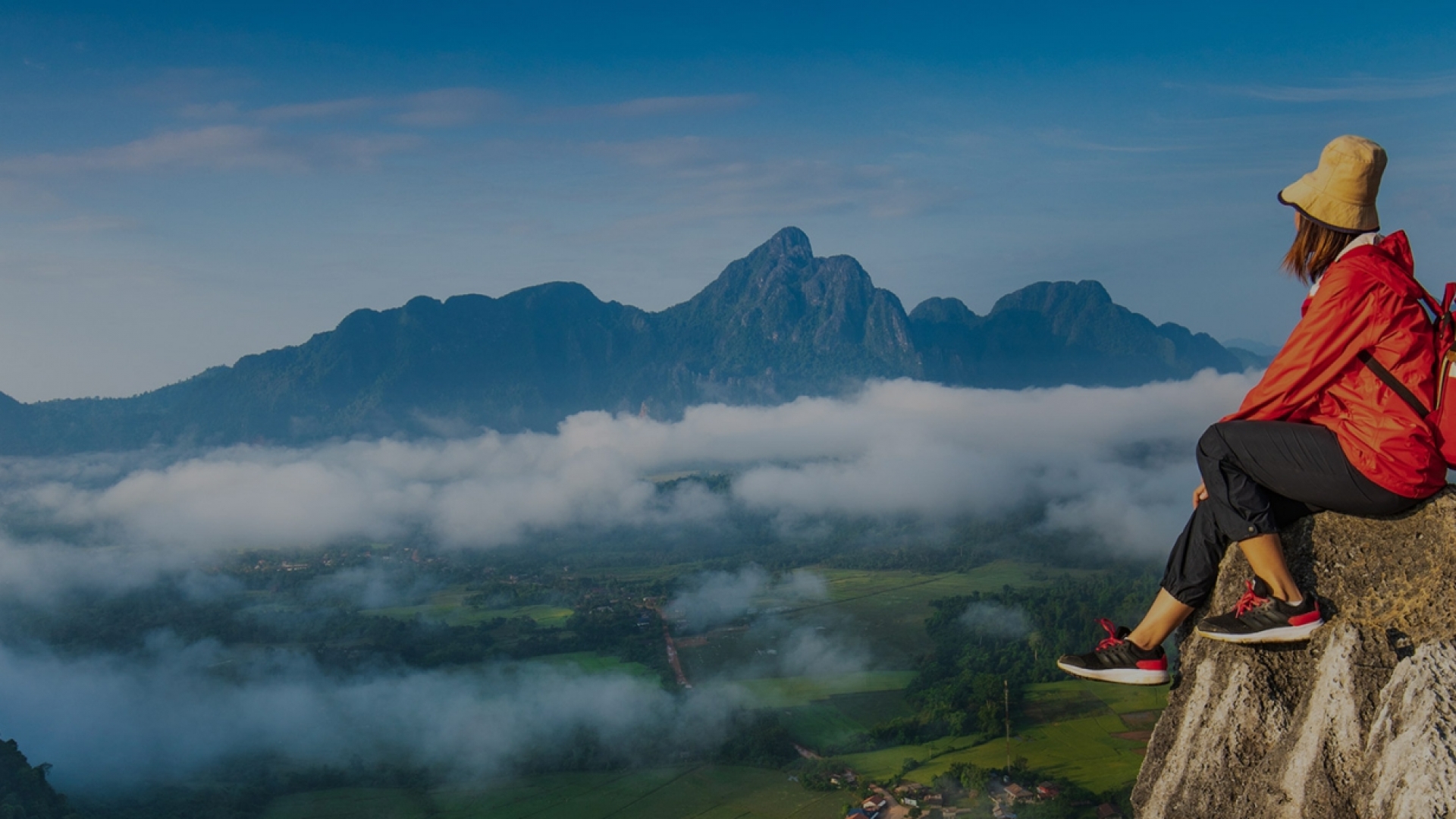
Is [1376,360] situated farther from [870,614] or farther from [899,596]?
[899,596]

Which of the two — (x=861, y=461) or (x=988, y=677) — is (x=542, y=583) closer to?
(x=988, y=677)

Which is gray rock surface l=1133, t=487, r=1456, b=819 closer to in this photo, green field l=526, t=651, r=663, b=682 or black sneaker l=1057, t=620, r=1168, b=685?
black sneaker l=1057, t=620, r=1168, b=685

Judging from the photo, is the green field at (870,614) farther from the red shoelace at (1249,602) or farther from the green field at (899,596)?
the red shoelace at (1249,602)

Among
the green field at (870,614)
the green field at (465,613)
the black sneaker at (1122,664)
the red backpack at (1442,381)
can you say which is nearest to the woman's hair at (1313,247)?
the red backpack at (1442,381)

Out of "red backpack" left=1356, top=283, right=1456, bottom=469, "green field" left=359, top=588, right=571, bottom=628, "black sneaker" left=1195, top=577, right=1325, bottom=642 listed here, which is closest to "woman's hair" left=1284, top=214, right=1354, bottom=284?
"red backpack" left=1356, top=283, right=1456, bottom=469

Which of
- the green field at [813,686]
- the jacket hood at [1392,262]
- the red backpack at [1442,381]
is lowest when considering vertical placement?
the green field at [813,686]

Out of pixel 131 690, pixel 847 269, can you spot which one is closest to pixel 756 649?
pixel 131 690
